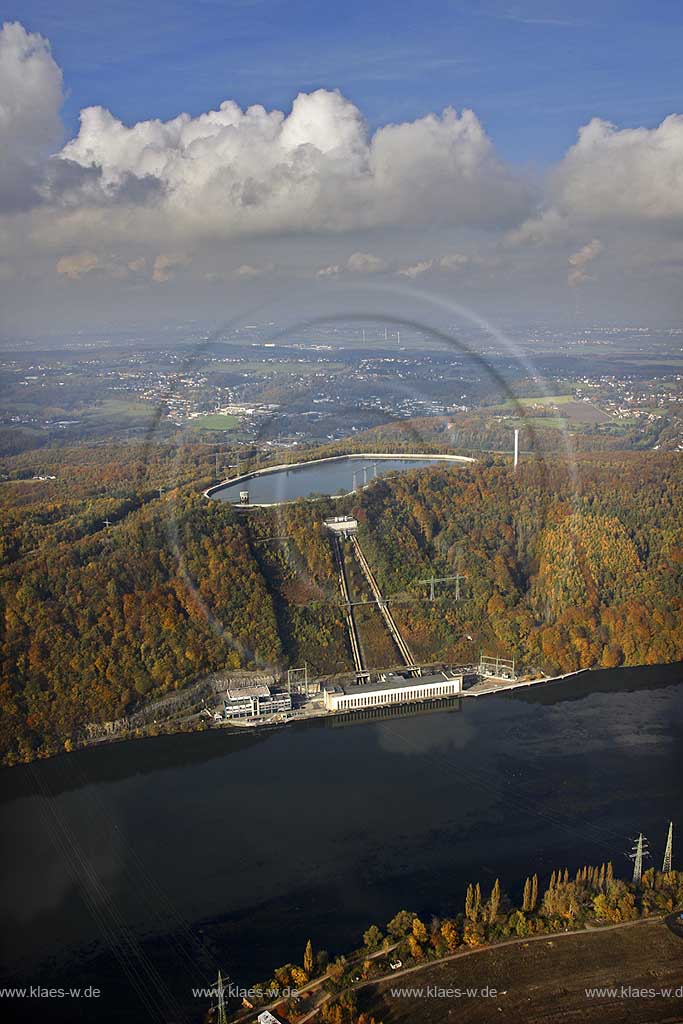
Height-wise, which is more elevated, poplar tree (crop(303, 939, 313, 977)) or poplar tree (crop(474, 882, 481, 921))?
poplar tree (crop(474, 882, 481, 921))

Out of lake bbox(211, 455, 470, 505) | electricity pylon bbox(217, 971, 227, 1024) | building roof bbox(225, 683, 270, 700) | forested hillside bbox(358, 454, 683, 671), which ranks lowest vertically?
electricity pylon bbox(217, 971, 227, 1024)

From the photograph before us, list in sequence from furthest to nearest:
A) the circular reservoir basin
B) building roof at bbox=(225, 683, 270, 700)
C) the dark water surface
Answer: the circular reservoir basin, building roof at bbox=(225, 683, 270, 700), the dark water surface

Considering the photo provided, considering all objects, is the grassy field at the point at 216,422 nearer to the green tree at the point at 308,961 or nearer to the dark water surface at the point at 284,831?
the dark water surface at the point at 284,831

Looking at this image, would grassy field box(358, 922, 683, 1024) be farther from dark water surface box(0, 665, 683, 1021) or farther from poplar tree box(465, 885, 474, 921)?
dark water surface box(0, 665, 683, 1021)

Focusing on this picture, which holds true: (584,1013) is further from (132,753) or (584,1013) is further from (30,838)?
(132,753)

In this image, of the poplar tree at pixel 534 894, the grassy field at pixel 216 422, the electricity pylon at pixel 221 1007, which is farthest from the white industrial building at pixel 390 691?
the grassy field at pixel 216 422

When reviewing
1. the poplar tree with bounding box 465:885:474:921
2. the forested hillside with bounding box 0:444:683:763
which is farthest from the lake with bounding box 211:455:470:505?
the poplar tree with bounding box 465:885:474:921
